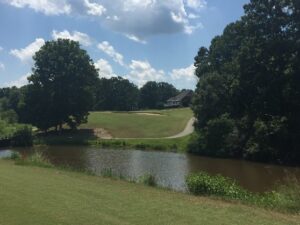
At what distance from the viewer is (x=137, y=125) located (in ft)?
253

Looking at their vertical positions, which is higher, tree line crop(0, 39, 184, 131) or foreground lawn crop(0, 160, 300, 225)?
tree line crop(0, 39, 184, 131)

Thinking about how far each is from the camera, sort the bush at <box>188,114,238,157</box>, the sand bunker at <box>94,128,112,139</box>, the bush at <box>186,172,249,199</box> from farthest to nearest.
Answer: the sand bunker at <box>94,128,112,139</box>
the bush at <box>188,114,238,157</box>
the bush at <box>186,172,249,199</box>

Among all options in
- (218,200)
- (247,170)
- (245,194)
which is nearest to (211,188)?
(245,194)

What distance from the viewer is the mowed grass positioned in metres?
71.3

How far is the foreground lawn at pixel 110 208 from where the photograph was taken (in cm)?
1091

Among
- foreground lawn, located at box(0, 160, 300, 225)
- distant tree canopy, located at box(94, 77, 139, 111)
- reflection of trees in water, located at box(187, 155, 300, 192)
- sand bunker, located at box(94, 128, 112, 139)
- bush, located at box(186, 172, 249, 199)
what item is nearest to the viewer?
foreground lawn, located at box(0, 160, 300, 225)

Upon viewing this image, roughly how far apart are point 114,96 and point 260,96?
3708 inches

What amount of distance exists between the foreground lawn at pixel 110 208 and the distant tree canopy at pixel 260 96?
32.1 metres

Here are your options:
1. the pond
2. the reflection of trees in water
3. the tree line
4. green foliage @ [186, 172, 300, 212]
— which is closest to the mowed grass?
the tree line

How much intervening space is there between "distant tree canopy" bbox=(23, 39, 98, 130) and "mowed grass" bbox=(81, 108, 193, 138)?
16.8ft

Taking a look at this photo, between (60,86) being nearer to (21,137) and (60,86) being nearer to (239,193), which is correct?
(21,137)

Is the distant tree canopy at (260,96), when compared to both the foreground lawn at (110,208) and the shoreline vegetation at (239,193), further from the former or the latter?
the foreground lawn at (110,208)

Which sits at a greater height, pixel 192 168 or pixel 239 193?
pixel 239 193

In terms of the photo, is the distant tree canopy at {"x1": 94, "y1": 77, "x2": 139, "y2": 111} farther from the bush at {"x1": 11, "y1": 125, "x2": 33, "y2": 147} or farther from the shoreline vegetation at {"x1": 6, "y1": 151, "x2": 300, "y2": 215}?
the shoreline vegetation at {"x1": 6, "y1": 151, "x2": 300, "y2": 215}
